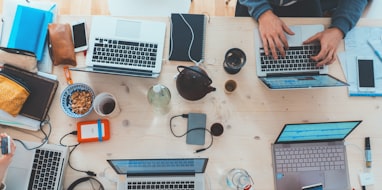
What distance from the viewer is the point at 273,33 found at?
116cm

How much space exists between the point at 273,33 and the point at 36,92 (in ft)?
3.11

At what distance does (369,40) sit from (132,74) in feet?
3.21

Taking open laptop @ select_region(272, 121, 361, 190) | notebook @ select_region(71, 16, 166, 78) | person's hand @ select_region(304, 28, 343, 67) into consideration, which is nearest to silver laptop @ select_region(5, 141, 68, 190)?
notebook @ select_region(71, 16, 166, 78)

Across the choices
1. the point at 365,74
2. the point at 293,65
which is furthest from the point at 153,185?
the point at 365,74

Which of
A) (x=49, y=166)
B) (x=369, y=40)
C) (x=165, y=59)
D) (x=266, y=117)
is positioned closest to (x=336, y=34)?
(x=369, y=40)

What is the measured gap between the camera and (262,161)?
45.0 inches

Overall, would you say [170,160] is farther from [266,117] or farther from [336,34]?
[336,34]

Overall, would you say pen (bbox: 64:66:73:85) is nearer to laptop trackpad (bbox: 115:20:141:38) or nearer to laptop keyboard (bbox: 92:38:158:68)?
laptop keyboard (bbox: 92:38:158:68)

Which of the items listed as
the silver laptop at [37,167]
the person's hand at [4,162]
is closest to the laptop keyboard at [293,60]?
the silver laptop at [37,167]

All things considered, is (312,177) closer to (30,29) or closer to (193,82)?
(193,82)

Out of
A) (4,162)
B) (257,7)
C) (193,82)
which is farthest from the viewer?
(257,7)

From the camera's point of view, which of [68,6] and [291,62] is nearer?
[291,62]

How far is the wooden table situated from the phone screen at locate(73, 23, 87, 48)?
44 mm

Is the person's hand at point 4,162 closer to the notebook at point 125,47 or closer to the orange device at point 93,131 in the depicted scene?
the orange device at point 93,131
